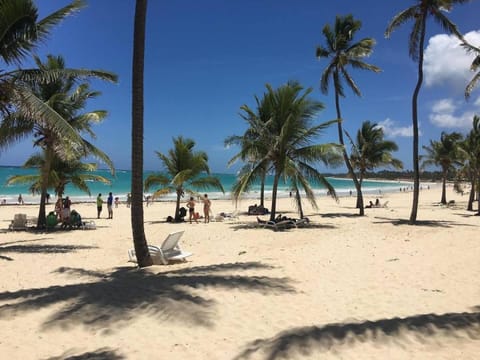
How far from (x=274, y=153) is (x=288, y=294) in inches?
368

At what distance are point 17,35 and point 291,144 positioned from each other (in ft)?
32.1

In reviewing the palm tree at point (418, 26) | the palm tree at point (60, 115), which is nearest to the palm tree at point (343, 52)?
the palm tree at point (418, 26)

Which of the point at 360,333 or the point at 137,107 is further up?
the point at 137,107

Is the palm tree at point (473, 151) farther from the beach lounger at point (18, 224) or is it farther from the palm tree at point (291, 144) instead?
the beach lounger at point (18, 224)

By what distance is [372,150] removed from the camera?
2564 cm

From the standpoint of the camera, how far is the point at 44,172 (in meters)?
14.6

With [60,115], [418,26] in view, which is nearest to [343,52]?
[418,26]

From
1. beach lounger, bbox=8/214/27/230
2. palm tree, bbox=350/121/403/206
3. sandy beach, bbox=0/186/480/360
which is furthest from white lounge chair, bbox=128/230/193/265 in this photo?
palm tree, bbox=350/121/403/206

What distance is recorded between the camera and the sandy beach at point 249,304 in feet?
13.2

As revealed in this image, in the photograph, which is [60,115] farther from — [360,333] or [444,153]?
[444,153]

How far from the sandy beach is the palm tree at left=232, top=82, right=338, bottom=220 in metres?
4.82

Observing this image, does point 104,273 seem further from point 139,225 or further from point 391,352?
point 391,352

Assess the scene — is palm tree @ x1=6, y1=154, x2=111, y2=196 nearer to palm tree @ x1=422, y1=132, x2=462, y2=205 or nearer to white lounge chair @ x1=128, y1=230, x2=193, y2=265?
white lounge chair @ x1=128, y1=230, x2=193, y2=265

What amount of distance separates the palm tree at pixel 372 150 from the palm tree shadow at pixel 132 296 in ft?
67.4
